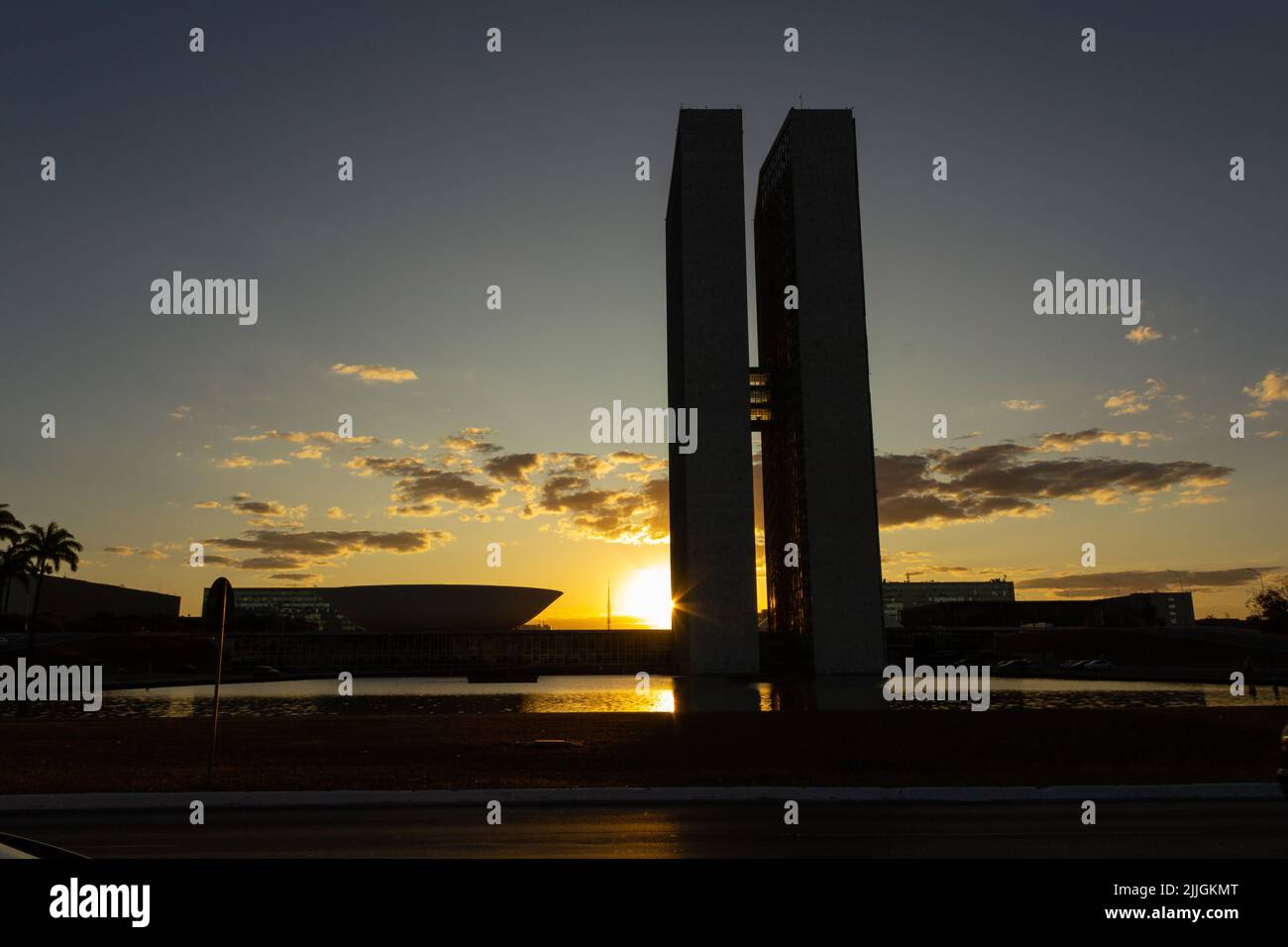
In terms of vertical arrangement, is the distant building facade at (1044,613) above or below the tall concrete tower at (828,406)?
below

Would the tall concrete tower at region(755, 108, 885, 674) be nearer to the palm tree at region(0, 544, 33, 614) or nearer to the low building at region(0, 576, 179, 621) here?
the palm tree at region(0, 544, 33, 614)

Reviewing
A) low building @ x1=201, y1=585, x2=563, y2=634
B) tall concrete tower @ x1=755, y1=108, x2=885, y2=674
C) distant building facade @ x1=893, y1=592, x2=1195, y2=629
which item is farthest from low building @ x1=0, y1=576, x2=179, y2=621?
distant building facade @ x1=893, y1=592, x2=1195, y2=629

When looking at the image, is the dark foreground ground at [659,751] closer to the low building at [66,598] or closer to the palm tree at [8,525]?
the palm tree at [8,525]

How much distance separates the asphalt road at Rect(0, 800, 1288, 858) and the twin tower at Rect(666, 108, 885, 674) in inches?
3243

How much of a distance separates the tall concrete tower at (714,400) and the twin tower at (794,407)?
0.15 metres

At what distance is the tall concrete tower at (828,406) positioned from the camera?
9688 centimetres

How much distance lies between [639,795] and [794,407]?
9333 centimetres

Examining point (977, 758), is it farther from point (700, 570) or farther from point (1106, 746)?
point (700, 570)

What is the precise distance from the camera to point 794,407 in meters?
106

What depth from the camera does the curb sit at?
14.9m

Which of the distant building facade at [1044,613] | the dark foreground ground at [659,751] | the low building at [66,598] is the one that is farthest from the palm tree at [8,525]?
the distant building facade at [1044,613]
